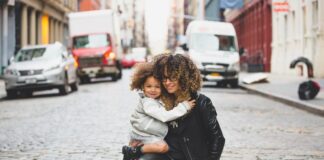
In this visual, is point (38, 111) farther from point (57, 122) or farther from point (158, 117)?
point (158, 117)

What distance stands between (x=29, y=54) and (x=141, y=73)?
60.6 ft

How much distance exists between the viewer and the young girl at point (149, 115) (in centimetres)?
396

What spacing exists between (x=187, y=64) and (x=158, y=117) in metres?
0.35

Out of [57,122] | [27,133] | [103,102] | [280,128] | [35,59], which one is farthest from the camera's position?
[35,59]

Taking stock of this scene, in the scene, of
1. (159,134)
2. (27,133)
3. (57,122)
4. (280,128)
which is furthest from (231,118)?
(159,134)

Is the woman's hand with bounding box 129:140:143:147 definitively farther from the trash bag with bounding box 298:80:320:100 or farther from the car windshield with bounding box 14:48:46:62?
the car windshield with bounding box 14:48:46:62

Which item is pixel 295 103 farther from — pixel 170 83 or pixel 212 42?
pixel 170 83

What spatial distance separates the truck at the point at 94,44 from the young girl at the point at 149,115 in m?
27.2

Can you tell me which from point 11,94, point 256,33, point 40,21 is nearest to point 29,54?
point 11,94

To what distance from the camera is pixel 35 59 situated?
71.1 feet

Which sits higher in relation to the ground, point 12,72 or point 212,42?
point 212,42

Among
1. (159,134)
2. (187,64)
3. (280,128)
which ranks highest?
(187,64)

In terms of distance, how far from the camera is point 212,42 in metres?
28.0

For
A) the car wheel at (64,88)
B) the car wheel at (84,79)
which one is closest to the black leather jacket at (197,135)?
the car wheel at (64,88)
